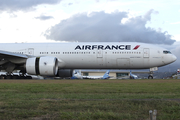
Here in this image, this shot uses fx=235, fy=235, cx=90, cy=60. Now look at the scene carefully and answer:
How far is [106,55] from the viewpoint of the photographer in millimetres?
23672

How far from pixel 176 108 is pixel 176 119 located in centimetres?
112

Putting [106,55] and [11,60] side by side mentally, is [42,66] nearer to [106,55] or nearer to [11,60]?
[11,60]

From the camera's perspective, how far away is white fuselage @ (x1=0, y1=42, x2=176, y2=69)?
77.0ft

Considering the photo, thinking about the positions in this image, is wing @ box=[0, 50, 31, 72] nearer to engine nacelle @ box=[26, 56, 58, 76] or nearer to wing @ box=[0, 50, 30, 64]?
wing @ box=[0, 50, 30, 64]

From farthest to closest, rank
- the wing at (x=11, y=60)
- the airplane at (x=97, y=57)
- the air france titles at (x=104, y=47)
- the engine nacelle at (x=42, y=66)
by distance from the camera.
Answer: the air france titles at (x=104, y=47)
the airplane at (x=97, y=57)
the wing at (x=11, y=60)
the engine nacelle at (x=42, y=66)

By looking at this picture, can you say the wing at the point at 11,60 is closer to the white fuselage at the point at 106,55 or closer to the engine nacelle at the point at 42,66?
the engine nacelle at the point at 42,66

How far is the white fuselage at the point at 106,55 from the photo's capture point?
77.0 feet

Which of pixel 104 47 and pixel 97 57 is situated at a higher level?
pixel 104 47

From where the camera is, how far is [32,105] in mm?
6973

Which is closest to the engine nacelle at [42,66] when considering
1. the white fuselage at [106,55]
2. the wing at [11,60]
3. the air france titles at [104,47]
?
the wing at [11,60]

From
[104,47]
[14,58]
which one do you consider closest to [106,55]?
[104,47]

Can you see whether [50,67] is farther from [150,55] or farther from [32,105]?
[32,105]

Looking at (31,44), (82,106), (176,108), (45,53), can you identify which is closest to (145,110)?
(176,108)

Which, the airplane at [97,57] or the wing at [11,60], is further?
the airplane at [97,57]
